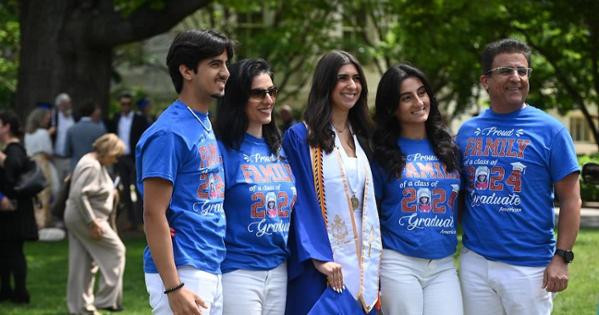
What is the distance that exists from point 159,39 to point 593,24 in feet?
64.2

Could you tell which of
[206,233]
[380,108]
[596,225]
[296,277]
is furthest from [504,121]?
[596,225]

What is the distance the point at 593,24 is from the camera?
20.4 metres

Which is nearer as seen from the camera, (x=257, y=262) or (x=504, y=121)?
(x=257, y=262)

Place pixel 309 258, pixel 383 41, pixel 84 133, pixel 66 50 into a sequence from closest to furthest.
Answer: pixel 309 258, pixel 84 133, pixel 66 50, pixel 383 41

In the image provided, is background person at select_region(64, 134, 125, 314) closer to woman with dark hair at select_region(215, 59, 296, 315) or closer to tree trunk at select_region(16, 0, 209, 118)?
woman with dark hair at select_region(215, 59, 296, 315)

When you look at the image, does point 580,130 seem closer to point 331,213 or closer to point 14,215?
point 14,215

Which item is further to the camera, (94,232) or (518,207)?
(94,232)

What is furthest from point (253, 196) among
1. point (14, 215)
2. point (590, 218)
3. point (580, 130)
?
point (580, 130)

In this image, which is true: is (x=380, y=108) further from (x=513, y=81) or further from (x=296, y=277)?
(x=296, y=277)

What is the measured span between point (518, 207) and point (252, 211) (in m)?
1.52

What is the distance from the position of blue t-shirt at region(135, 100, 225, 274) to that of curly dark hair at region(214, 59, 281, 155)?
17.2 inches

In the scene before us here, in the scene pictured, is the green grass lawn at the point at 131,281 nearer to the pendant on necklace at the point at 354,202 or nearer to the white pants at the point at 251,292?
the pendant on necklace at the point at 354,202

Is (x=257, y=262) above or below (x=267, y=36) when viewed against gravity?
below

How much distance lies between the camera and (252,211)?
5.32 metres
